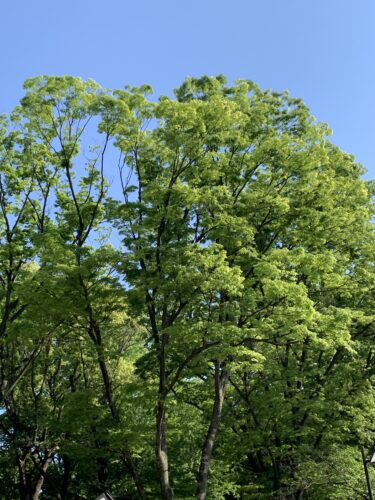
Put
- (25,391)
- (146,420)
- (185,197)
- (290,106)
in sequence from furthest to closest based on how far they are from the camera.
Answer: (25,391), (146,420), (290,106), (185,197)

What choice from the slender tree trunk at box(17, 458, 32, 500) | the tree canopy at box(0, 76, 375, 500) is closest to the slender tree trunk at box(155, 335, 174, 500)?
the tree canopy at box(0, 76, 375, 500)

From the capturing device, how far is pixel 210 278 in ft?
39.0

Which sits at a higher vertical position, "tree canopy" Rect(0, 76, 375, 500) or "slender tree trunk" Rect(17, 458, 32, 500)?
"tree canopy" Rect(0, 76, 375, 500)

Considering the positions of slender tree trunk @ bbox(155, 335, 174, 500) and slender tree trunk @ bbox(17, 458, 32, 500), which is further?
slender tree trunk @ bbox(17, 458, 32, 500)

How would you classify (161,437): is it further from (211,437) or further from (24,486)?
(24,486)

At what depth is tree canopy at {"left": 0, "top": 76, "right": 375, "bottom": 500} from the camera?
13117mm

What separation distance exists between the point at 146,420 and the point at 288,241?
9.90m

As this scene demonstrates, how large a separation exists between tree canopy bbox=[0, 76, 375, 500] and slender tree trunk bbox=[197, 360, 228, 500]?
5 centimetres

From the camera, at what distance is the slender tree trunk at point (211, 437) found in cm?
1355

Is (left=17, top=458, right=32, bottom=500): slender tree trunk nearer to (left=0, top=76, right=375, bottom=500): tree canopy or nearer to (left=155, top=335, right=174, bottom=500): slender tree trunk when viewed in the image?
(left=0, top=76, right=375, bottom=500): tree canopy

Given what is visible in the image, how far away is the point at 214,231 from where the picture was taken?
548 inches

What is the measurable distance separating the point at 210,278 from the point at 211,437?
17.0 ft

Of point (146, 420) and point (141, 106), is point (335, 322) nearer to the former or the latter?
point (141, 106)

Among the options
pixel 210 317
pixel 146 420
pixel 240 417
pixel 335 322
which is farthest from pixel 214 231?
pixel 146 420
